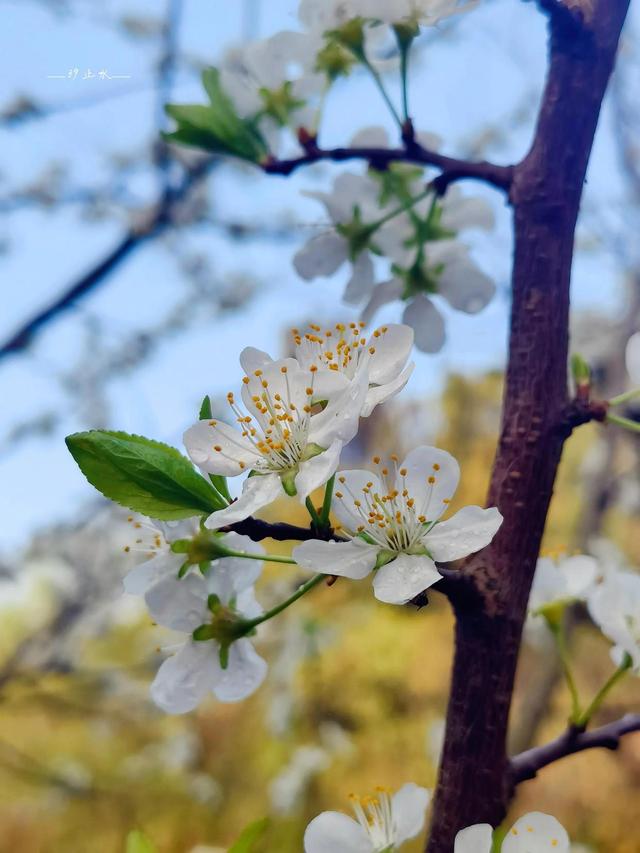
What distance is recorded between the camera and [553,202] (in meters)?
0.49

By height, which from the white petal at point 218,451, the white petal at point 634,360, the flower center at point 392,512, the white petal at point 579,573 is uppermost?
the white petal at point 634,360

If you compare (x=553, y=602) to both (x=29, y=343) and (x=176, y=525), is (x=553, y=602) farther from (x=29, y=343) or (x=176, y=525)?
(x=29, y=343)

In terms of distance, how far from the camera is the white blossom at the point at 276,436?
1.23ft

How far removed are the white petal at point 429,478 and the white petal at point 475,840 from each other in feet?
0.50

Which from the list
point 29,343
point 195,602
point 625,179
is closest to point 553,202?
point 195,602

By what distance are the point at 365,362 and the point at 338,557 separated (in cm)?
9

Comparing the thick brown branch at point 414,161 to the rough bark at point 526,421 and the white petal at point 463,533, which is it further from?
the white petal at point 463,533

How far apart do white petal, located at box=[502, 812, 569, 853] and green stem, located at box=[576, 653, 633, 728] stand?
6 cm

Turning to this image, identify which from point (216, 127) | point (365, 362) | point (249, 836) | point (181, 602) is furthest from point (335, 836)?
point (216, 127)

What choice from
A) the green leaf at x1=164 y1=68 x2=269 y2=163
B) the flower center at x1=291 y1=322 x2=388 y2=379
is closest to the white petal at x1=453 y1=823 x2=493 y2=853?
the flower center at x1=291 y1=322 x2=388 y2=379

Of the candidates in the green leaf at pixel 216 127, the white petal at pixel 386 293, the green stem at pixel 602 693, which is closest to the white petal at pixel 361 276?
the white petal at pixel 386 293

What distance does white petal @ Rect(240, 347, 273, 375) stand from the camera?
0.44 meters

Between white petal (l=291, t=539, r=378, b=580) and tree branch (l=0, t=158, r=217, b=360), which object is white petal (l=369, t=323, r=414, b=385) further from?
tree branch (l=0, t=158, r=217, b=360)

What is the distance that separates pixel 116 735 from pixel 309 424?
3.87m
